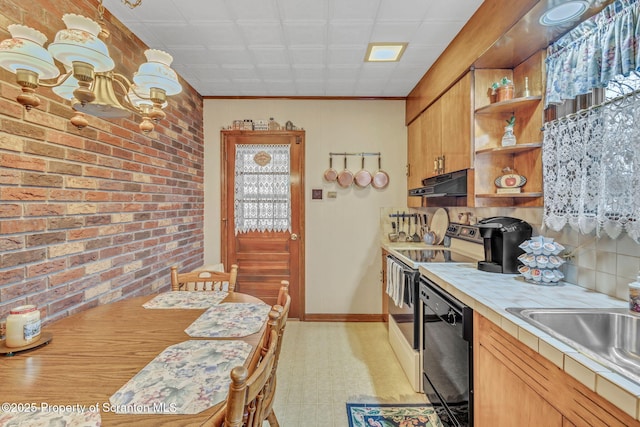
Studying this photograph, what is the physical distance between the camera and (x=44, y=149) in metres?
1.42

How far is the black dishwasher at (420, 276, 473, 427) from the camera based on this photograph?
142cm

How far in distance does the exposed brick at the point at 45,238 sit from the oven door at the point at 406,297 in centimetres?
207

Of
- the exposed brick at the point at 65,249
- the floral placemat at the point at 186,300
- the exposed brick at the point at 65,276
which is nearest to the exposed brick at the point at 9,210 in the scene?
the exposed brick at the point at 65,249

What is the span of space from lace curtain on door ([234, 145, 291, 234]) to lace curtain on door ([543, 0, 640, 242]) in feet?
7.84

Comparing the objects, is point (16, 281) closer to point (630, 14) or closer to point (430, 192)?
point (430, 192)

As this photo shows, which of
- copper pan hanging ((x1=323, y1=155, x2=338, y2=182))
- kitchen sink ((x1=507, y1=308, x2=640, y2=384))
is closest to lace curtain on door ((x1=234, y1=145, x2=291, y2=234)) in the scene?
copper pan hanging ((x1=323, y1=155, x2=338, y2=182))

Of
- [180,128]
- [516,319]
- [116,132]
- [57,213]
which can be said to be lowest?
[516,319]

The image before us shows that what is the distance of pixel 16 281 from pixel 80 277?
36 cm

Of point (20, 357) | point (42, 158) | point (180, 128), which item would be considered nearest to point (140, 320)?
point (20, 357)

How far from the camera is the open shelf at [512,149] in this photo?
1.71 m

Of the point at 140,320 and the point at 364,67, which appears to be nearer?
the point at 140,320

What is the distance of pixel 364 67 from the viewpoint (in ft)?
8.60

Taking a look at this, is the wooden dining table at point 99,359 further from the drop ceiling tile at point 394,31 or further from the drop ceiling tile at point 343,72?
the drop ceiling tile at point 343,72

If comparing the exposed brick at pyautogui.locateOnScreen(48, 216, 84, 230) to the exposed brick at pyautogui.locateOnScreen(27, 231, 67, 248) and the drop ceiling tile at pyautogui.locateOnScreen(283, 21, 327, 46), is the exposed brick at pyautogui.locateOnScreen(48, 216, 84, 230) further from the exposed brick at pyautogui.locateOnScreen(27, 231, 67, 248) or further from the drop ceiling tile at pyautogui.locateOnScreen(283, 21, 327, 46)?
the drop ceiling tile at pyautogui.locateOnScreen(283, 21, 327, 46)
